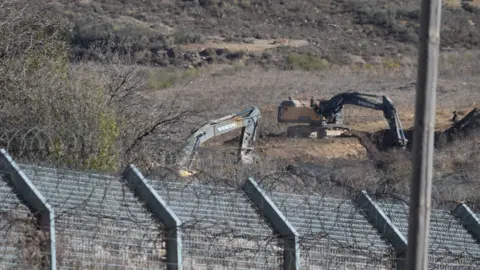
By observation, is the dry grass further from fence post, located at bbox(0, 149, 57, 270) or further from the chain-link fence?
fence post, located at bbox(0, 149, 57, 270)

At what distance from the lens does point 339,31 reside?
7431 centimetres

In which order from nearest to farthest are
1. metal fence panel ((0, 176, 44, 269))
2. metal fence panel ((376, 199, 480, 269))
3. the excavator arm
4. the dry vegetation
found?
metal fence panel ((0, 176, 44, 269)) < metal fence panel ((376, 199, 480, 269)) < the dry vegetation < the excavator arm

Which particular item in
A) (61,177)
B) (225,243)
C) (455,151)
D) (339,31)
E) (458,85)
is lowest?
(225,243)

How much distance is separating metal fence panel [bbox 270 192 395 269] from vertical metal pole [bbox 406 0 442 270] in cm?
282

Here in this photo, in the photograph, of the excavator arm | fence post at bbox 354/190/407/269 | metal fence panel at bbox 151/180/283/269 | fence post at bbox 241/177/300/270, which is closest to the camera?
metal fence panel at bbox 151/180/283/269

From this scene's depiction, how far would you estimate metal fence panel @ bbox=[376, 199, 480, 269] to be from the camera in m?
12.0

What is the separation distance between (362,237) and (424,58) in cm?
433

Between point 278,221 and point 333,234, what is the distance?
84cm

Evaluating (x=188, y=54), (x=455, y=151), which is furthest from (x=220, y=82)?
(x=455, y=151)

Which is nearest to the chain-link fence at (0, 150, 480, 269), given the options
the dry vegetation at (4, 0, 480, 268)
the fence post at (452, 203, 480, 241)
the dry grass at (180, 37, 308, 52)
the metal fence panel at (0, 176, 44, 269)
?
the metal fence panel at (0, 176, 44, 269)

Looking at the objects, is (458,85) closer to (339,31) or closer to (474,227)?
(339,31)

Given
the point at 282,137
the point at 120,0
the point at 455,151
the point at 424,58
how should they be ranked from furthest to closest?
the point at 120,0 < the point at 282,137 < the point at 455,151 < the point at 424,58

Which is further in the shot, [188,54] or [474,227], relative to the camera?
[188,54]

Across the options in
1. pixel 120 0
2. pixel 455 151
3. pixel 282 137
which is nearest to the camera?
pixel 455 151
